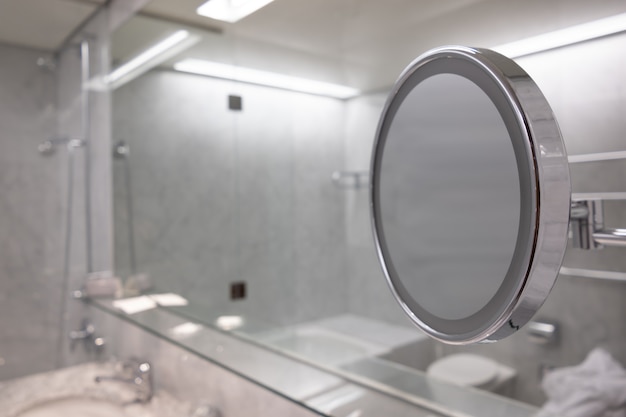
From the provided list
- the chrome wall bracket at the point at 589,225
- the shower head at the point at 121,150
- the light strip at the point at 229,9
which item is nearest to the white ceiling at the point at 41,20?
the shower head at the point at 121,150

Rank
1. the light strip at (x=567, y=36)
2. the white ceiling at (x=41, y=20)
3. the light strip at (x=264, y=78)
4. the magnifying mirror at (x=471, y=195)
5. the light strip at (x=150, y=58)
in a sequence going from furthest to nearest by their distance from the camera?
1. the white ceiling at (x=41, y=20)
2. the light strip at (x=150, y=58)
3. the light strip at (x=264, y=78)
4. the light strip at (x=567, y=36)
5. the magnifying mirror at (x=471, y=195)

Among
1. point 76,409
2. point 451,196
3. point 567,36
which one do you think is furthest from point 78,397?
point 567,36

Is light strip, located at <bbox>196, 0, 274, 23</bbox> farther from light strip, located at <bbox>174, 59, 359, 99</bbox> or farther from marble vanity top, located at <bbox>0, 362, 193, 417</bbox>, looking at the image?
marble vanity top, located at <bbox>0, 362, 193, 417</bbox>

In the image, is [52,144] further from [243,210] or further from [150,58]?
[243,210]

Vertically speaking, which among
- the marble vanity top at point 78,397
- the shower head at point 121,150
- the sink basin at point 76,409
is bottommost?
the sink basin at point 76,409

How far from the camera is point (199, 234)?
174 centimetres

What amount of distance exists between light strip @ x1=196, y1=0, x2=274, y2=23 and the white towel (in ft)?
3.78

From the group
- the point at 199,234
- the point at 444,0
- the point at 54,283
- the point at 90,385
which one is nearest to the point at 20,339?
the point at 54,283

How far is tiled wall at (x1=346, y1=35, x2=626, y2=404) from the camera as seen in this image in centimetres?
71

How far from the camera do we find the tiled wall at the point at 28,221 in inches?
84.4

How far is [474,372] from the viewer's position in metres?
0.93

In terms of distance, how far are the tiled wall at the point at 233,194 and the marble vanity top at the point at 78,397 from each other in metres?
0.34

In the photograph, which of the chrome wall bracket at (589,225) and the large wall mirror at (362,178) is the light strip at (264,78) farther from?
the chrome wall bracket at (589,225)

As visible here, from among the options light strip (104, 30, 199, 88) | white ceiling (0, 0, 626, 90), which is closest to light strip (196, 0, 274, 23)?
white ceiling (0, 0, 626, 90)
